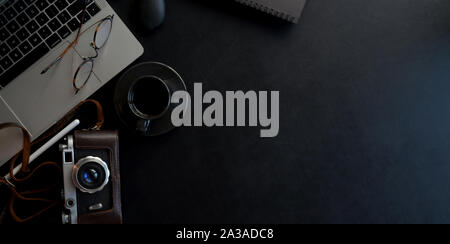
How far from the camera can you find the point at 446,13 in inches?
40.4

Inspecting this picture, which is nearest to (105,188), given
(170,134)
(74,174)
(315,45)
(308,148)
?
(74,174)

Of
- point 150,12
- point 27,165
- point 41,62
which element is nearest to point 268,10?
point 150,12

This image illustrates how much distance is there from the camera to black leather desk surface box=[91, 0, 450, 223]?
976 mm

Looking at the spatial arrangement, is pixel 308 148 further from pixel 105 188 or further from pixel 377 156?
pixel 105 188

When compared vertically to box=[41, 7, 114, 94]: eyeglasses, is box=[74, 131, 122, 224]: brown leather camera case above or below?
below

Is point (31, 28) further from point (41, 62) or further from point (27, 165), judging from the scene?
point (27, 165)

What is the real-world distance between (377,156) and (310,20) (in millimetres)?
359

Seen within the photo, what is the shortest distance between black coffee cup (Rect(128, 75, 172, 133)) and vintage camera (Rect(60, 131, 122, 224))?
0.07 m

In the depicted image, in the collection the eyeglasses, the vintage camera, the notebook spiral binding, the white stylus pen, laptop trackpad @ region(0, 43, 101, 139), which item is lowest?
the vintage camera

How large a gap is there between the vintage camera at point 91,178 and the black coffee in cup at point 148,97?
0.25ft

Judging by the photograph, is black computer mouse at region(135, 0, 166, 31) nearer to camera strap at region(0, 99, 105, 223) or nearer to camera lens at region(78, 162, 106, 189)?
camera strap at region(0, 99, 105, 223)

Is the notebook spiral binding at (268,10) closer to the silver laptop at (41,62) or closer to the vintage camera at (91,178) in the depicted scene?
the silver laptop at (41,62)

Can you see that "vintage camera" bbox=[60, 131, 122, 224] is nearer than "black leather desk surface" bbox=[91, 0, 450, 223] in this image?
Yes

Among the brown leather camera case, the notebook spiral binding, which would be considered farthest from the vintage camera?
the notebook spiral binding
